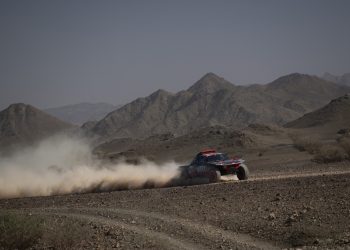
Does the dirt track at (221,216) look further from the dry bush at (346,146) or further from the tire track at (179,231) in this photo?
the dry bush at (346,146)

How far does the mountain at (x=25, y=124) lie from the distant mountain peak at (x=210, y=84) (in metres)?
49.0

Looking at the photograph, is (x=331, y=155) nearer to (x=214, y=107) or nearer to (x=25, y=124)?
(x=25, y=124)

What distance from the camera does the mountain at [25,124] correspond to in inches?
5167

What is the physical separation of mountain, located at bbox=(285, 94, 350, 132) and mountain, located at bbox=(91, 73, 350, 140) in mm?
36770

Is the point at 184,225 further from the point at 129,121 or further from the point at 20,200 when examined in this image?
the point at 129,121

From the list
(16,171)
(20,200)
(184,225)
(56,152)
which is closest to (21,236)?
(184,225)

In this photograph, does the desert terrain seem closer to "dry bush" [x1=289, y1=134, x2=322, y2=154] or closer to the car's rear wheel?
"dry bush" [x1=289, y1=134, x2=322, y2=154]

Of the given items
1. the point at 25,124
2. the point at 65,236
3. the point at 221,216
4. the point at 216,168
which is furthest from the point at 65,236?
the point at 25,124

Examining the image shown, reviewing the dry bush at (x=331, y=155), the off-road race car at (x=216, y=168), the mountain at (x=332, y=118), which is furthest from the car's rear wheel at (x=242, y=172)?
the mountain at (x=332, y=118)

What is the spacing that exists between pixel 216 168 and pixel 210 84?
540 feet

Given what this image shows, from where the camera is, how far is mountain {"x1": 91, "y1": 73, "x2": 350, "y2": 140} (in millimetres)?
145000

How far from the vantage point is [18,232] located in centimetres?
1387

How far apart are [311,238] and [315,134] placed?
68243mm

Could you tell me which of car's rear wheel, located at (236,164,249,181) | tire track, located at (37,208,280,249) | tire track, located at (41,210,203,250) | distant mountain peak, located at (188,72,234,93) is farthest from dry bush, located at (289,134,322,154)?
distant mountain peak, located at (188,72,234,93)
